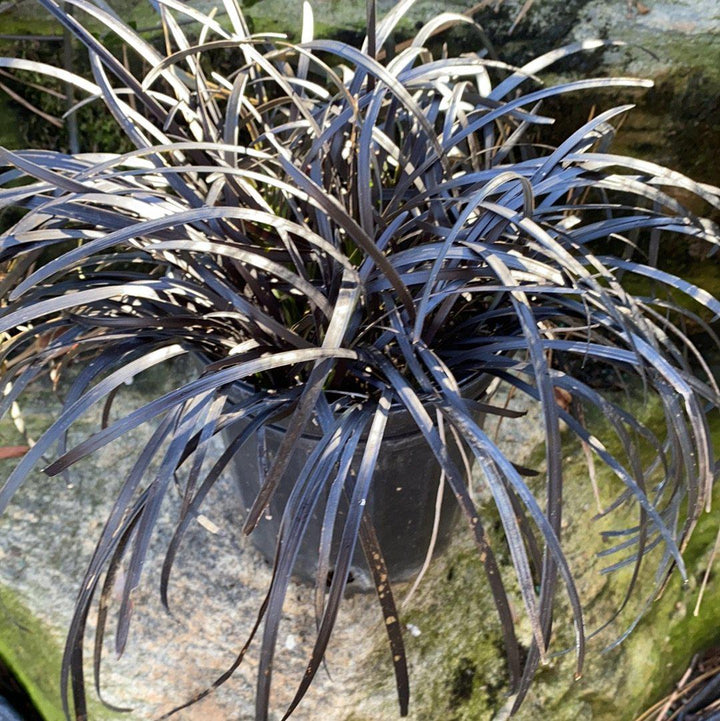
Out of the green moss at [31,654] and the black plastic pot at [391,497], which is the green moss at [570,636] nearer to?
the black plastic pot at [391,497]

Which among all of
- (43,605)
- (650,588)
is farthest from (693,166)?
(43,605)

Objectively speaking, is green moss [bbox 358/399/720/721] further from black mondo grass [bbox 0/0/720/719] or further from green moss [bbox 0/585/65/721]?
green moss [bbox 0/585/65/721]

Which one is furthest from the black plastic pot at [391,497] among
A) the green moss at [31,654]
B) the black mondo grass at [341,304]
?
the green moss at [31,654]

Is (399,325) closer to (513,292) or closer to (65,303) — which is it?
(513,292)

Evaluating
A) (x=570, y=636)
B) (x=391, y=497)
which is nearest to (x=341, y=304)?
(x=391, y=497)

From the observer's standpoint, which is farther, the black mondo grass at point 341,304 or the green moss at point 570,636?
the green moss at point 570,636

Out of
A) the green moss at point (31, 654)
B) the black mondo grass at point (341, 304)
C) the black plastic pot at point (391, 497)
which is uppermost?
the black mondo grass at point (341, 304)

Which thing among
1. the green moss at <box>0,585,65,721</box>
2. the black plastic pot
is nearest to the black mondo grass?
the black plastic pot
